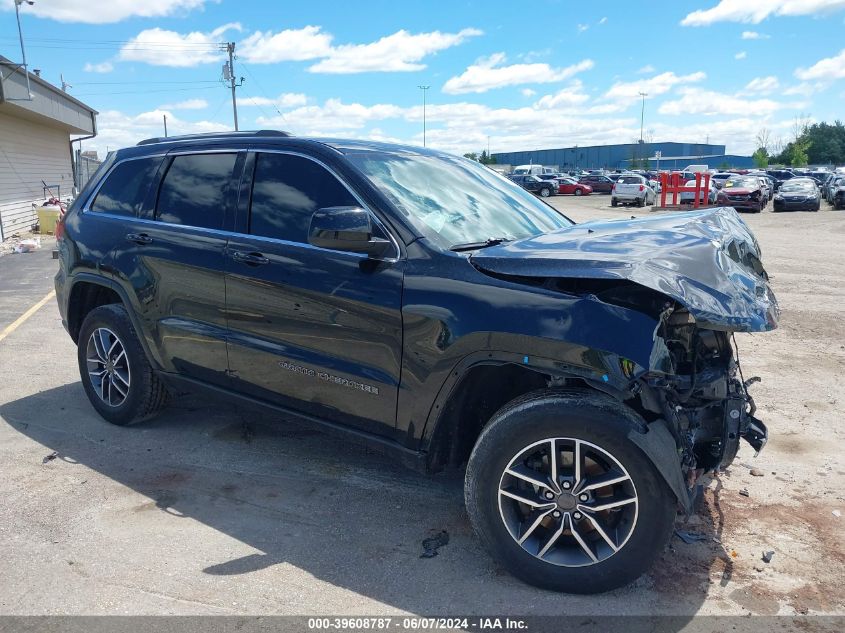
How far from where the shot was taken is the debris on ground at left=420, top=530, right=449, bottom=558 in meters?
3.37

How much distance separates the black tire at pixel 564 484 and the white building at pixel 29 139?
1901 centimetres

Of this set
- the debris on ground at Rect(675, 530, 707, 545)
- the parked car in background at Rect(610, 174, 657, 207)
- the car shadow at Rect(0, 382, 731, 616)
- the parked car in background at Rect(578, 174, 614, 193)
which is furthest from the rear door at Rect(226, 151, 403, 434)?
the parked car in background at Rect(578, 174, 614, 193)

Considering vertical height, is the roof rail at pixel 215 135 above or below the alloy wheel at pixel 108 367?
above

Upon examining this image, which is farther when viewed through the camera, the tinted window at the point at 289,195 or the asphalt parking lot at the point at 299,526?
the tinted window at the point at 289,195

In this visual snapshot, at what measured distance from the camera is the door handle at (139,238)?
14.8ft

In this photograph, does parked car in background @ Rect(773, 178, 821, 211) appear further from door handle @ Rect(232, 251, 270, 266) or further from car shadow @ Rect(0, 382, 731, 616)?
door handle @ Rect(232, 251, 270, 266)

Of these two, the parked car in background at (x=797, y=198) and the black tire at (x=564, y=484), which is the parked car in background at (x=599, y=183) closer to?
the parked car in background at (x=797, y=198)

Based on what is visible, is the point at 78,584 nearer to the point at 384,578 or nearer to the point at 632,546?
the point at 384,578

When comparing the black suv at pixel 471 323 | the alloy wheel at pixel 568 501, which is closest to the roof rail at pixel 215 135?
the black suv at pixel 471 323

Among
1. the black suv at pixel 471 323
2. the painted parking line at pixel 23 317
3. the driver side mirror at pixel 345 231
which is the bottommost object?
the painted parking line at pixel 23 317

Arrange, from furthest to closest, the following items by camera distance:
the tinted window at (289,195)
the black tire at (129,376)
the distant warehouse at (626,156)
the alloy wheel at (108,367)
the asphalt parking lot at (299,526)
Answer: the distant warehouse at (626,156) < the alloy wheel at (108,367) < the black tire at (129,376) < the tinted window at (289,195) < the asphalt parking lot at (299,526)

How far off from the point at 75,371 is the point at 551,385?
5.01 m

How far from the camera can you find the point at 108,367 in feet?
16.3

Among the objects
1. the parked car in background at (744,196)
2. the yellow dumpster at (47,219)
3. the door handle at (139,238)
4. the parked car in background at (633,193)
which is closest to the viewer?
the door handle at (139,238)
